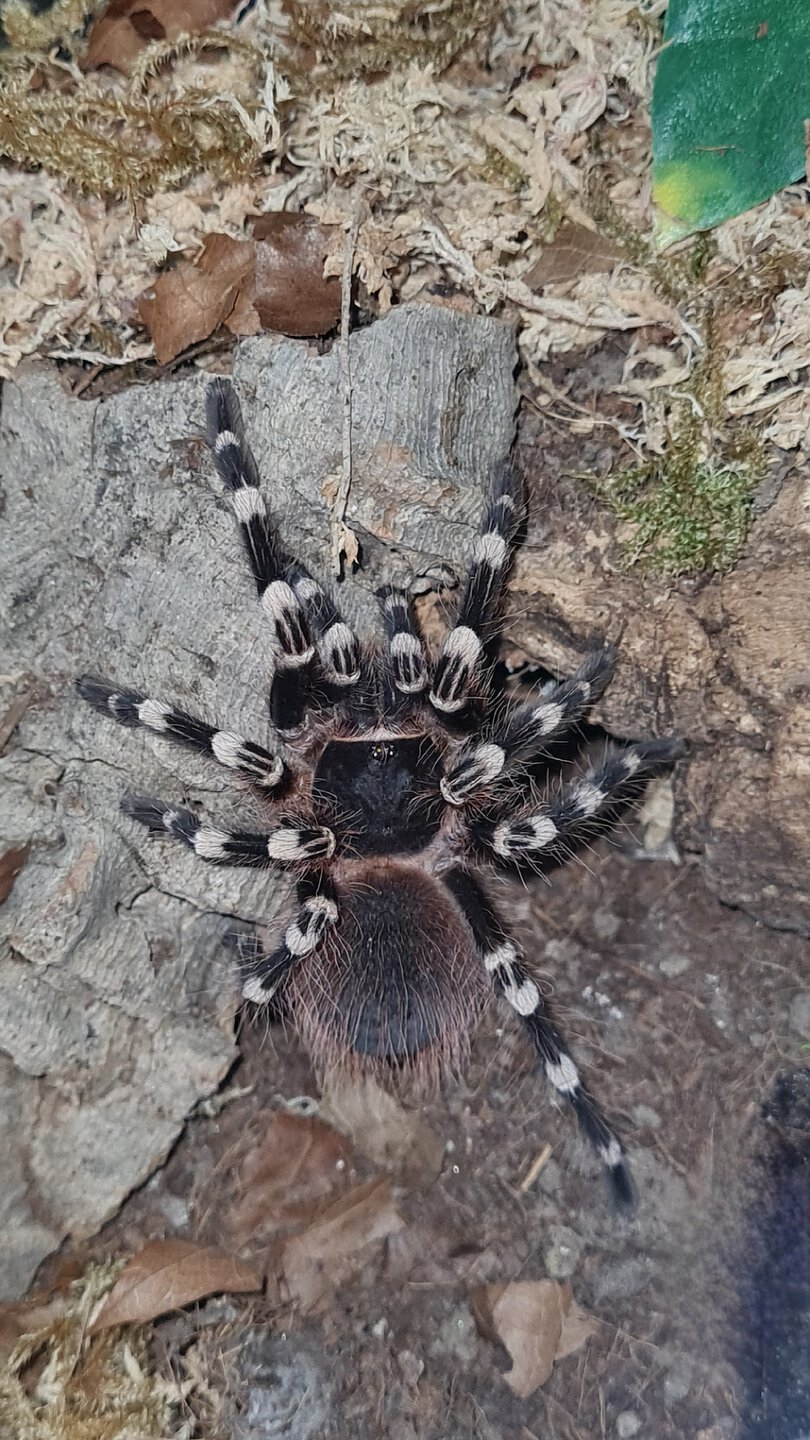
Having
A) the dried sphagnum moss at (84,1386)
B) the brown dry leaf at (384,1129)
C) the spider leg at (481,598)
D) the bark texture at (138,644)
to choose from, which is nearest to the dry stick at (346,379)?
the bark texture at (138,644)

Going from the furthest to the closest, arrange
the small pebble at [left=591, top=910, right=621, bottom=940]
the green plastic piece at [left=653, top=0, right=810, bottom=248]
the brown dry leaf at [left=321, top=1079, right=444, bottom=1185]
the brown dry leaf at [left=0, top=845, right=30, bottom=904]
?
the small pebble at [left=591, top=910, right=621, bottom=940]
the brown dry leaf at [left=321, top=1079, right=444, bottom=1185]
the brown dry leaf at [left=0, top=845, right=30, bottom=904]
the green plastic piece at [left=653, top=0, right=810, bottom=248]

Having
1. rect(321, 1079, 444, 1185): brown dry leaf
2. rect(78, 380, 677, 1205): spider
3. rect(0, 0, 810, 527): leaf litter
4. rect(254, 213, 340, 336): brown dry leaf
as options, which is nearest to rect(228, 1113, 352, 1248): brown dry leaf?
rect(321, 1079, 444, 1185): brown dry leaf

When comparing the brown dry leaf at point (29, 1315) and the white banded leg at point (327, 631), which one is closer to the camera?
the white banded leg at point (327, 631)

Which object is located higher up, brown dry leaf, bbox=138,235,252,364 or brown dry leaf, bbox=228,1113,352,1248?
brown dry leaf, bbox=138,235,252,364

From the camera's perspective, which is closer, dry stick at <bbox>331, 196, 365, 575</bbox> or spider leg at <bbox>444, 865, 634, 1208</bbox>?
dry stick at <bbox>331, 196, 365, 575</bbox>

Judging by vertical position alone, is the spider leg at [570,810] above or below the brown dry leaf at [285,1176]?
above

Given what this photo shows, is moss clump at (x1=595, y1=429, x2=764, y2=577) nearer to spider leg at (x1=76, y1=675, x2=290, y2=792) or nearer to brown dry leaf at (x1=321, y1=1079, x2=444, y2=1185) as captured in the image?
spider leg at (x1=76, y1=675, x2=290, y2=792)

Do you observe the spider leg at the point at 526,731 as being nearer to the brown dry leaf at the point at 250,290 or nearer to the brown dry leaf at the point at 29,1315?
the brown dry leaf at the point at 250,290

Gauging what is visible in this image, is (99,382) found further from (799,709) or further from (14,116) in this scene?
(799,709)
